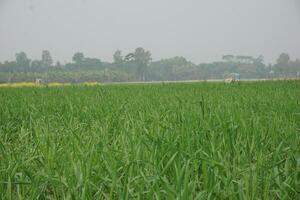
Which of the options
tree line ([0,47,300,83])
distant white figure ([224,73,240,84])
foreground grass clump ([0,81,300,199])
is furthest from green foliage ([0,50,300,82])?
foreground grass clump ([0,81,300,199])

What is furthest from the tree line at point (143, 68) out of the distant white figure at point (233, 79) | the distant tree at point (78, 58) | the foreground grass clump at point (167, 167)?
the foreground grass clump at point (167, 167)

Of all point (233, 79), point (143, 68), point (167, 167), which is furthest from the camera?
point (143, 68)

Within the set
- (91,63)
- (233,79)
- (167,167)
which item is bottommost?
(167,167)

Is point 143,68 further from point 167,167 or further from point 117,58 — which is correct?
point 167,167

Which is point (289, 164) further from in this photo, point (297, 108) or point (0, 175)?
point (297, 108)

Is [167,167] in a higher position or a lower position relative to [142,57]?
lower

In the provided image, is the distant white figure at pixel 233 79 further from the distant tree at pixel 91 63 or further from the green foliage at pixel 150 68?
the distant tree at pixel 91 63

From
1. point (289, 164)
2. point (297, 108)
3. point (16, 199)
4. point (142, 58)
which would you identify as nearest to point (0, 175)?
point (16, 199)

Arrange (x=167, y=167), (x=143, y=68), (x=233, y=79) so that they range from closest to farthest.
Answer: (x=167, y=167) < (x=233, y=79) < (x=143, y=68)

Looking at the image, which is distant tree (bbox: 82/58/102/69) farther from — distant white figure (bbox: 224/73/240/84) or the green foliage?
distant white figure (bbox: 224/73/240/84)

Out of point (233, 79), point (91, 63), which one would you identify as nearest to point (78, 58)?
point (91, 63)

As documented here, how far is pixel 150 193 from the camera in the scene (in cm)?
125

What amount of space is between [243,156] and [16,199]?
118cm

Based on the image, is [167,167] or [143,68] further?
[143,68]
